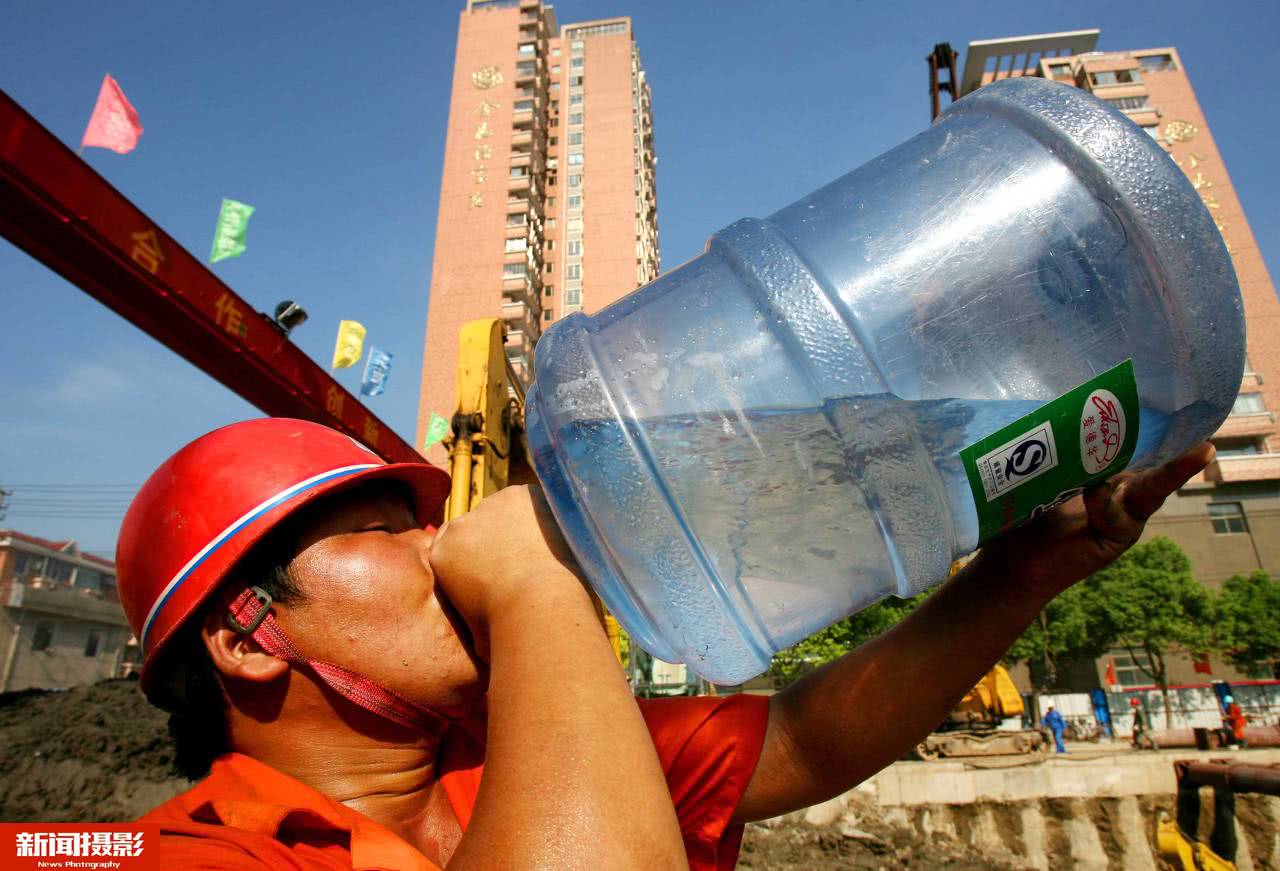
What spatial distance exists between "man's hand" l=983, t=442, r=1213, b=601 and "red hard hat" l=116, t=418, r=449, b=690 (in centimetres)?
126

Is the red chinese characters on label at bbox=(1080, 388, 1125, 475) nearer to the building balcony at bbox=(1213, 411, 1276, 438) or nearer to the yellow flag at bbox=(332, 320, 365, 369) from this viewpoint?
the yellow flag at bbox=(332, 320, 365, 369)

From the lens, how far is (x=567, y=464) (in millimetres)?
1252

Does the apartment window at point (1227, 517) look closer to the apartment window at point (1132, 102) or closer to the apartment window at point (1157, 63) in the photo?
the apartment window at point (1132, 102)

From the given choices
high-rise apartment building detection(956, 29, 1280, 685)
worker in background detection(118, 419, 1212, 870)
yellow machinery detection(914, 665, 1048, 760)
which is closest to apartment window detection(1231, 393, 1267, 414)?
high-rise apartment building detection(956, 29, 1280, 685)

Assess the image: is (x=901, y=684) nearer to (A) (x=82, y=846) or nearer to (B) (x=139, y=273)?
(A) (x=82, y=846)

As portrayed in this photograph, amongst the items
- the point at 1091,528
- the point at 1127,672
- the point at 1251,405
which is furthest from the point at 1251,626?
the point at 1091,528

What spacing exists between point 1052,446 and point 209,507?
4.79 ft

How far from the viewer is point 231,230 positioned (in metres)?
5.93

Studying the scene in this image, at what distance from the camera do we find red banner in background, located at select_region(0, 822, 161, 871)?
1.00 meters

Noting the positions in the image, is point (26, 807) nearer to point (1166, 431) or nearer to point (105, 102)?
point (105, 102)

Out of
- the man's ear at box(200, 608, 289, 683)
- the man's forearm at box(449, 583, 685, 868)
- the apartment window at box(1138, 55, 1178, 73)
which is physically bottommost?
the man's forearm at box(449, 583, 685, 868)

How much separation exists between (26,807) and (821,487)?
9437mm

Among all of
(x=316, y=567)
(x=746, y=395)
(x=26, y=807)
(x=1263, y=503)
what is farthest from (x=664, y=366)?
(x=1263, y=503)

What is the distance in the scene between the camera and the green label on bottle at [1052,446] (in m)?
1.07
